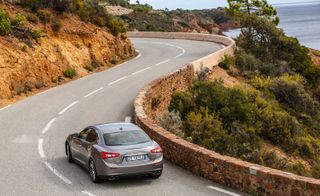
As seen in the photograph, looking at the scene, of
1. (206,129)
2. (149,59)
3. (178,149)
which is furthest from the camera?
(149,59)

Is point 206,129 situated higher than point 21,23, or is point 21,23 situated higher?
point 21,23

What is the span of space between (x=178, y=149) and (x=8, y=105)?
42.1 ft

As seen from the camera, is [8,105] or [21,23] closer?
[8,105]

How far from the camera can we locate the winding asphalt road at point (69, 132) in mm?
12070

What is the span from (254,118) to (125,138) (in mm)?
14270

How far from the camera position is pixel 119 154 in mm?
11883

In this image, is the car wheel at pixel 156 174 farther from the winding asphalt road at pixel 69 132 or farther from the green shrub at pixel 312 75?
the green shrub at pixel 312 75

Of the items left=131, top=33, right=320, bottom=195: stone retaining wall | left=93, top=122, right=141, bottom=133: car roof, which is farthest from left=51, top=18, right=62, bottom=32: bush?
left=93, top=122, right=141, bottom=133: car roof

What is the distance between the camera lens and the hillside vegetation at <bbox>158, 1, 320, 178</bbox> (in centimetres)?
1998

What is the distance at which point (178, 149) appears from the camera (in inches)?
547

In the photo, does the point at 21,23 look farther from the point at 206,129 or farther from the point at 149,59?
the point at 206,129

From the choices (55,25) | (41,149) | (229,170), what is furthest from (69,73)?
(229,170)

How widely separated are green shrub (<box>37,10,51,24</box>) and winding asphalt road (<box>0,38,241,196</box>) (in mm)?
4960

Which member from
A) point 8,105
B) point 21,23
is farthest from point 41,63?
point 8,105
